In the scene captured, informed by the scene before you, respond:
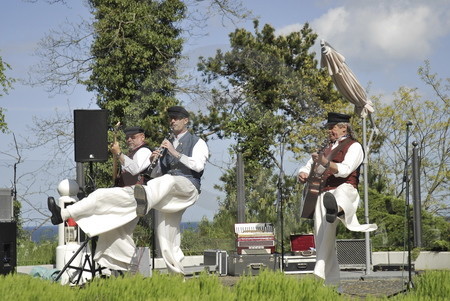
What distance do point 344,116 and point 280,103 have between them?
1485 cm


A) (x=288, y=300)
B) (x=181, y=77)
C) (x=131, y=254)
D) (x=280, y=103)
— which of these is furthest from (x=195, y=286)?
(x=280, y=103)

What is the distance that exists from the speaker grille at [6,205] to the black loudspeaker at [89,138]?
0.98 metres

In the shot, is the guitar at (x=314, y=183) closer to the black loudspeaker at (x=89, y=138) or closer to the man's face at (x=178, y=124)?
the man's face at (x=178, y=124)

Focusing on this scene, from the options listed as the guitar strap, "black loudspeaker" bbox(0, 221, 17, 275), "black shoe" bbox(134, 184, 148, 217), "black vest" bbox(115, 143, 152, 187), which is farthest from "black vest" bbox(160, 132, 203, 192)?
"black loudspeaker" bbox(0, 221, 17, 275)

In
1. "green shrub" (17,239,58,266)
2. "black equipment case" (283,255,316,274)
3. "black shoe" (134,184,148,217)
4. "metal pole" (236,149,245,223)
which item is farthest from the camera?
"green shrub" (17,239,58,266)

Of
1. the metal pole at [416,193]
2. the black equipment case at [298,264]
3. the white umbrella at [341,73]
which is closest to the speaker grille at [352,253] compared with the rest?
the black equipment case at [298,264]

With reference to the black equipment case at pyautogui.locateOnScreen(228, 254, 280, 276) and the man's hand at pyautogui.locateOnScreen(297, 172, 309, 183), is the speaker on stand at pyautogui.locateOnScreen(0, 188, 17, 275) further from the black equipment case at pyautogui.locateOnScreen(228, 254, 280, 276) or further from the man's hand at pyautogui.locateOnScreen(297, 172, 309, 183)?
the man's hand at pyautogui.locateOnScreen(297, 172, 309, 183)

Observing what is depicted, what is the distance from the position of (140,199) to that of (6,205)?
8.96 ft

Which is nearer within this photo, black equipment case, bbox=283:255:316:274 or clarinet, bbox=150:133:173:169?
clarinet, bbox=150:133:173:169

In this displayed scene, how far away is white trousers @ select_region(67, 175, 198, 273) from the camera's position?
24.7 ft

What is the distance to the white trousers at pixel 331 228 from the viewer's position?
7.30 m

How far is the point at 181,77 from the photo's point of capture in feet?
66.0

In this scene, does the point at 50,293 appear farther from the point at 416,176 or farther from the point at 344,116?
the point at 416,176

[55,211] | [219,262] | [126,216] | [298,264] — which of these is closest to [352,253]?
[298,264]
